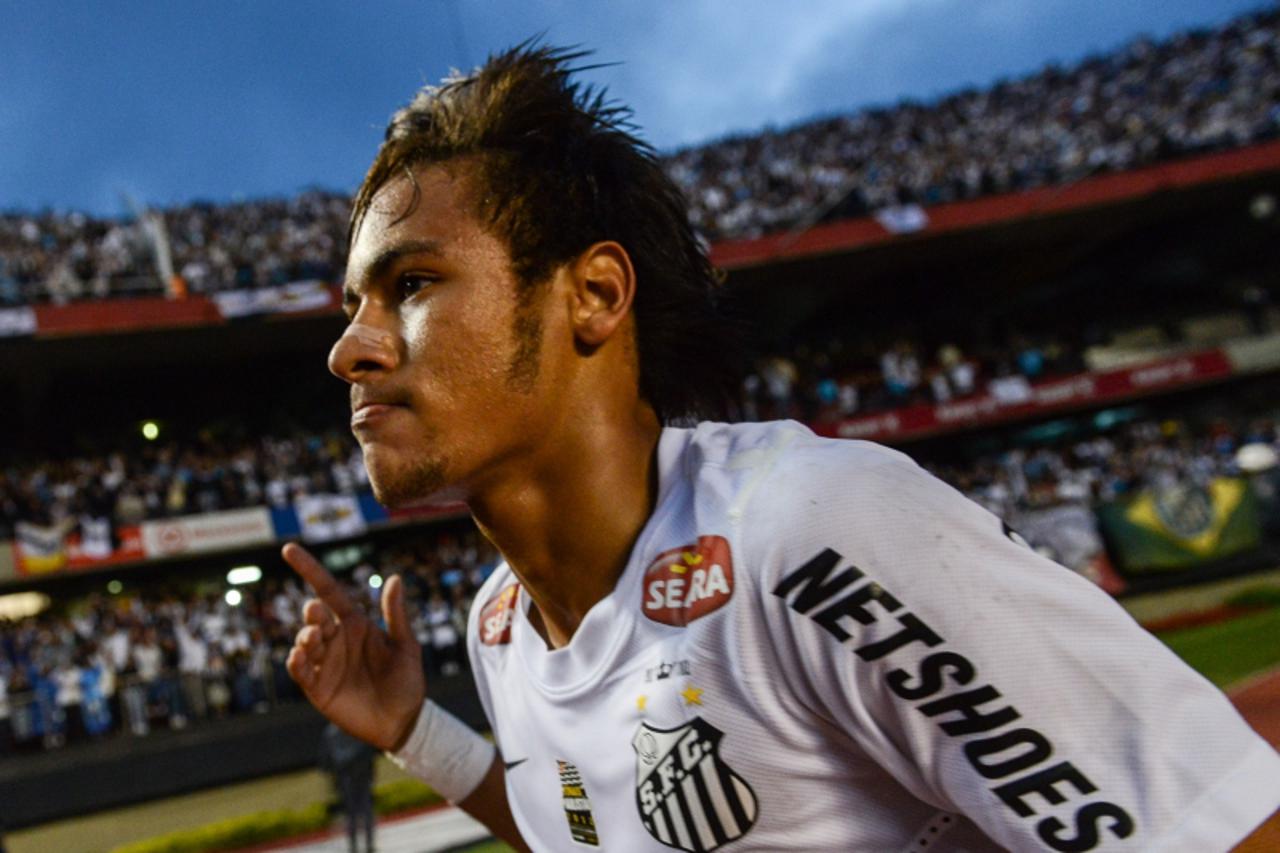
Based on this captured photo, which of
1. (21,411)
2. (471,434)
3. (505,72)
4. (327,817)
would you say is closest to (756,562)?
(471,434)

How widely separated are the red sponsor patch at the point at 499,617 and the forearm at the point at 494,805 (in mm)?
395

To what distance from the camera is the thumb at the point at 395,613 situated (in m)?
2.40

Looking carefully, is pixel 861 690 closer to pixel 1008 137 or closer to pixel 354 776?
pixel 354 776

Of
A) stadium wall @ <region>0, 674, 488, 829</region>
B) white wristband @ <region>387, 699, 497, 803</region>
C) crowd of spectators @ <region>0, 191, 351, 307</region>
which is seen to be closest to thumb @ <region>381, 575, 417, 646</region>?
white wristband @ <region>387, 699, 497, 803</region>

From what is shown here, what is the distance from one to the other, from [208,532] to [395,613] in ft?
58.5

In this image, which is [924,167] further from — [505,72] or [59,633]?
[505,72]

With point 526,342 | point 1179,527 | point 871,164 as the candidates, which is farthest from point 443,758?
point 871,164

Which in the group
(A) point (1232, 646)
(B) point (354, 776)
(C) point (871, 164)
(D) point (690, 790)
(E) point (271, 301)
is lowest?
(A) point (1232, 646)

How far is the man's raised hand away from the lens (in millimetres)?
2287

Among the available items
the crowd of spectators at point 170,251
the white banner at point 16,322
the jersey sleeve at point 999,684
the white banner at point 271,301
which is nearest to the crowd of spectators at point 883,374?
the white banner at point 271,301

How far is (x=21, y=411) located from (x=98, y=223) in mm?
5671

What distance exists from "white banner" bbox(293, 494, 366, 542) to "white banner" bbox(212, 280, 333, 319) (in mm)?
3971

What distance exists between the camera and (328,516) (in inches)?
727

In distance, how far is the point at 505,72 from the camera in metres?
1.93
